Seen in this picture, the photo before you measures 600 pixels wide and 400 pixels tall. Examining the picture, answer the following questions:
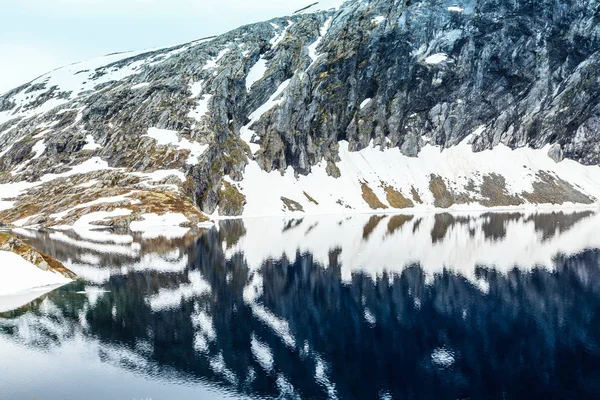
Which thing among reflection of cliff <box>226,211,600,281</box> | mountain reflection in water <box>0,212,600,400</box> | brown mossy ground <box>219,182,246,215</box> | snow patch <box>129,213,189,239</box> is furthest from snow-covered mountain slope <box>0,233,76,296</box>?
brown mossy ground <box>219,182,246,215</box>

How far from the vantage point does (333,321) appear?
48688 millimetres

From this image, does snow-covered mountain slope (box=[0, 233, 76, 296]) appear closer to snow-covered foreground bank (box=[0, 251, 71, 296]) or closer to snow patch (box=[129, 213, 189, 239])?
snow-covered foreground bank (box=[0, 251, 71, 296])

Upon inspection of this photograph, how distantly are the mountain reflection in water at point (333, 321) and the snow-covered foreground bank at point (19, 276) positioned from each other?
4.22m

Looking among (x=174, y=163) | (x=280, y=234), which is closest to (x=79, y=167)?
(x=174, y=163)

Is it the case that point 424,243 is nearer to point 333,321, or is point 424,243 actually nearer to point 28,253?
point 333,321

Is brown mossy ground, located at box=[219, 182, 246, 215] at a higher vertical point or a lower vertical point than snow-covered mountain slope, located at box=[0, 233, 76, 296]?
lower

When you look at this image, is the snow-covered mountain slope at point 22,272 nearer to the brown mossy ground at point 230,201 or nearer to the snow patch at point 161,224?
the snow patch at point 161,224

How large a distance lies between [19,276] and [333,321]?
40634 mm

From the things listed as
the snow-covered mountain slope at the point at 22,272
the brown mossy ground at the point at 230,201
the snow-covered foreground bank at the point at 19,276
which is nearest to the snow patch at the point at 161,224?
the brown mossy ground at the point at 230,201

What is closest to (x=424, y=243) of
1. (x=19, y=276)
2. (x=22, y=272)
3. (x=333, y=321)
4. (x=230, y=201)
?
→ (x=333, y=321)

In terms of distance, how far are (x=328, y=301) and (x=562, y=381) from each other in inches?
1078

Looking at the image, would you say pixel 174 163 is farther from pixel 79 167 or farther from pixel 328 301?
pixel 328 301

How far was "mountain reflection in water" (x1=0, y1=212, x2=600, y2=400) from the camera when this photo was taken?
1355 inches

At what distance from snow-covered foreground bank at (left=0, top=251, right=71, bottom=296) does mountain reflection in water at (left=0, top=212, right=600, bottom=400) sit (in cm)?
422
